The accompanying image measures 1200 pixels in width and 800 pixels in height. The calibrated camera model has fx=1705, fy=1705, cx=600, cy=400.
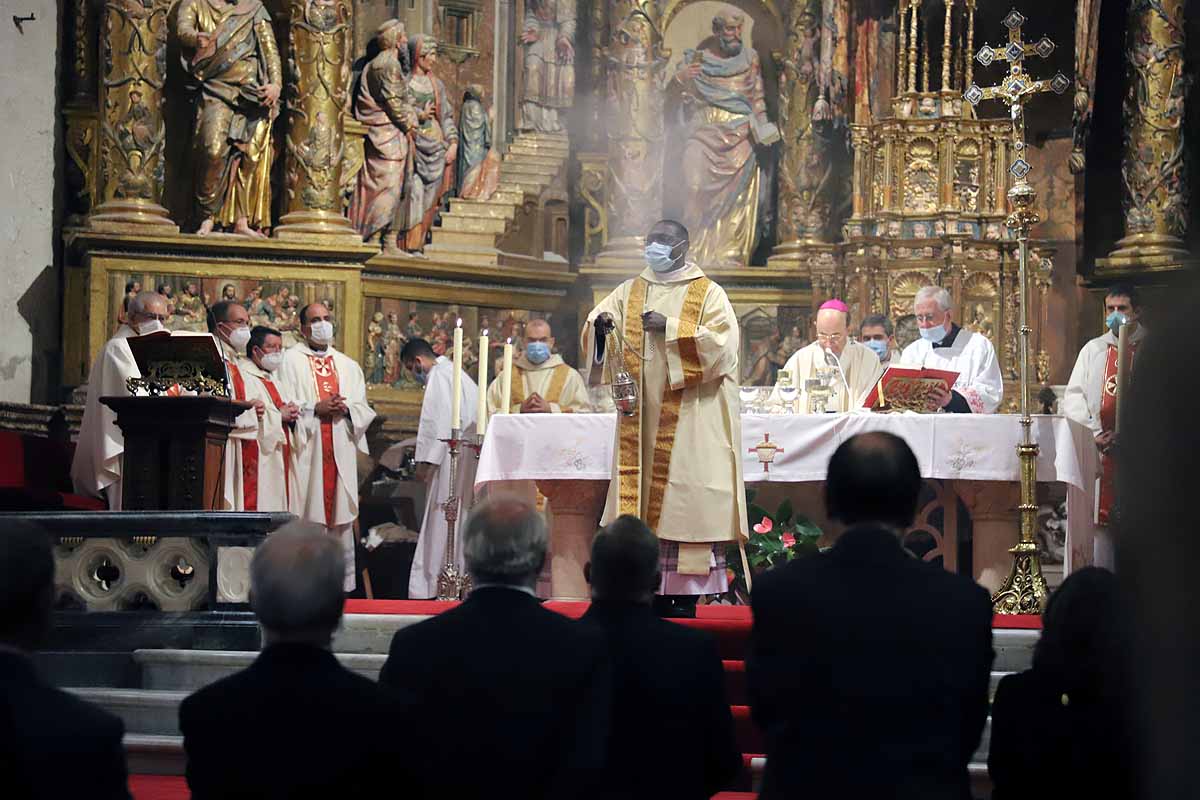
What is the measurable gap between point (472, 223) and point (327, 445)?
2.78 m

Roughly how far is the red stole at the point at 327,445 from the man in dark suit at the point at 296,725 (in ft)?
24.6

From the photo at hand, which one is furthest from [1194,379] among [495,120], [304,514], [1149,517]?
[495,120]

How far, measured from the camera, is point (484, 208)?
12.9 m

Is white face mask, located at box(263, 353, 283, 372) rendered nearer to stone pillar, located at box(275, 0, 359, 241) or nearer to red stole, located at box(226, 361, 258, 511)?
red stole, located at box(226, 361, 258, 511)

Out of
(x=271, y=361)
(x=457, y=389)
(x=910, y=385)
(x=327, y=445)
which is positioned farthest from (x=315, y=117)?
(x=910, y=385)

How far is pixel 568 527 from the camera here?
8.85 meters

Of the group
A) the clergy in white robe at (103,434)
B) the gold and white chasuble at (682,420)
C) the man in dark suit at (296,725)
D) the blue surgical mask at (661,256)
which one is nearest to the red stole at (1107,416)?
the gold and white chasuble at (682,420)

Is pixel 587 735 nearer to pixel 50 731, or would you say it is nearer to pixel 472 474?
pixel 50 731

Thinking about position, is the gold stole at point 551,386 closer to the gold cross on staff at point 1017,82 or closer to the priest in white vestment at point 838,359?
the priest in white vestment at point 838,359

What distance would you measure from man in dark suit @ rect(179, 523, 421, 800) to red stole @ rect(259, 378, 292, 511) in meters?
7.41

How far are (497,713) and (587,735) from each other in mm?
185

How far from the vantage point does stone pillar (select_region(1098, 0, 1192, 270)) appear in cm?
1139

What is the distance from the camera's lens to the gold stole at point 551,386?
1121 cm

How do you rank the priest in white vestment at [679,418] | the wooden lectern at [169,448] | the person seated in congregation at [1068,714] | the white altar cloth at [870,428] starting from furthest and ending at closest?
the white altar cloth at [870,428], the wooden lectern at [169,448], the priest in white vestment at [679,418], the person seated in congregation at [1068,714]
